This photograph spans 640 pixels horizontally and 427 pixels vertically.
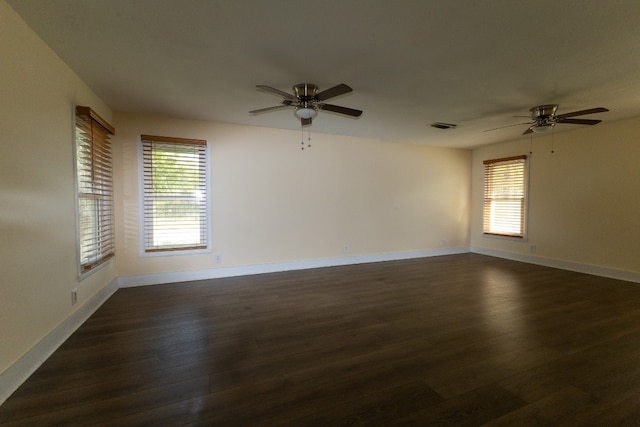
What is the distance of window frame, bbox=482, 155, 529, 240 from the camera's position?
5566 millimetres

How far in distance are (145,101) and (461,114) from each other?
4.26 meters

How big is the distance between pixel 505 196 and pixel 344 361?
566 centimetres

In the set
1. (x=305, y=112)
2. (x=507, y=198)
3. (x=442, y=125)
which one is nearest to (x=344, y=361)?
(x=305, y=112)

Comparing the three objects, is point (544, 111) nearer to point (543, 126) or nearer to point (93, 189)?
point (543, 126)

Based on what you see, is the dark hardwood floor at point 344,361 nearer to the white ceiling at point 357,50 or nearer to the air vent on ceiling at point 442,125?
the white ceiling at point 357,50

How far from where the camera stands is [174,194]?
411cm

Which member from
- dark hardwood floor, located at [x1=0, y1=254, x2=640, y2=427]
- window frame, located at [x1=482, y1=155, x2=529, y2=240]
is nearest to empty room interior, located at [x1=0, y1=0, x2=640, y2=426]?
dark hardwood floor, located at [x1=0, y1=254, x2=640, y2=427]

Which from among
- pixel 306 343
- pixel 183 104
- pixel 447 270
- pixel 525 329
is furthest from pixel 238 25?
pixel 447 270

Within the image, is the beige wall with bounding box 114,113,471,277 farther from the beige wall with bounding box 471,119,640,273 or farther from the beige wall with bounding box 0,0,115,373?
the beige wall with bounding box 471,119,640,273

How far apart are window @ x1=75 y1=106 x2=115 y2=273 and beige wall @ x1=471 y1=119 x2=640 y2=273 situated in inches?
278

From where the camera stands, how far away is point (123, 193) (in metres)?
3.87

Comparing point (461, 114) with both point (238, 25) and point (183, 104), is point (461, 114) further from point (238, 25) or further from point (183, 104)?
point (183, 104)

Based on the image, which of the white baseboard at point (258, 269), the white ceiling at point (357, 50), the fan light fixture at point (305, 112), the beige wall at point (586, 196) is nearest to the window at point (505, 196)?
the beige wall at point (586, 196)

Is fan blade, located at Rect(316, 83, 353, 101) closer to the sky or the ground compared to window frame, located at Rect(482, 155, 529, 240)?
closer to the sky
